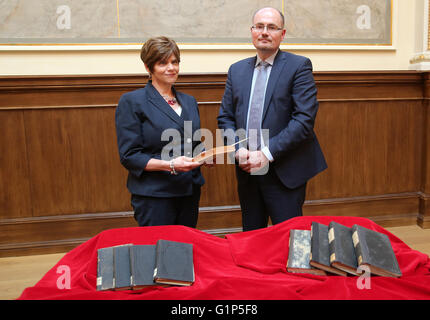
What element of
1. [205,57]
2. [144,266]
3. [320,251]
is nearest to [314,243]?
[320,251]

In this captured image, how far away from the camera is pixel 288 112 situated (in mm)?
2570

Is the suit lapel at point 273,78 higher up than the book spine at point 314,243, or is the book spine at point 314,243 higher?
the suit lapel at point 273,78

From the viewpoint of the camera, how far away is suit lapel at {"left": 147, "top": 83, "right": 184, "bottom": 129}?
2314 millimetres

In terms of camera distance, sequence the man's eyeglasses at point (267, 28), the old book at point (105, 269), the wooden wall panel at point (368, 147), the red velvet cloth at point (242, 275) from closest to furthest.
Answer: the red velvet cloth at point (242, 275)
the old book at point (105, 269)
the man's eyeglasses at point (267, 28)
the wooden wall panel at point (368, 147)

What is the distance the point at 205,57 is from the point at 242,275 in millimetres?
2741

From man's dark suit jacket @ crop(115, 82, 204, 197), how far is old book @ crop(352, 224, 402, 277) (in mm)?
1057

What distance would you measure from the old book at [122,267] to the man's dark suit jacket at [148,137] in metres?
0.58

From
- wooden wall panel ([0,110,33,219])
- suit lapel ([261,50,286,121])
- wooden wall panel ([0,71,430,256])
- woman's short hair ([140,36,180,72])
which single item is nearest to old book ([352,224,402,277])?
suit lapel ([261,50,286,121])

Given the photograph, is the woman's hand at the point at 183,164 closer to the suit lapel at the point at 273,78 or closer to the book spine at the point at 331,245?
the suit lapel at the point at 273,78

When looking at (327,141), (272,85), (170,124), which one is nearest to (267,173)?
(272,85)

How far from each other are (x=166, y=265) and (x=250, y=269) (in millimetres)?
423

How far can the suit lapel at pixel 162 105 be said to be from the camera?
231 cm

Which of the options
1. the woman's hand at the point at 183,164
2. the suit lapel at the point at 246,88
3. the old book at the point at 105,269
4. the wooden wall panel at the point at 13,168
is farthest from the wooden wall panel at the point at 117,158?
the old book at the point at 105,269

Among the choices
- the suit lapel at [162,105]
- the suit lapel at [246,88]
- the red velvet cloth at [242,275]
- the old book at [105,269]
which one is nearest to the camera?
the red velvet cloth at [242,275]
